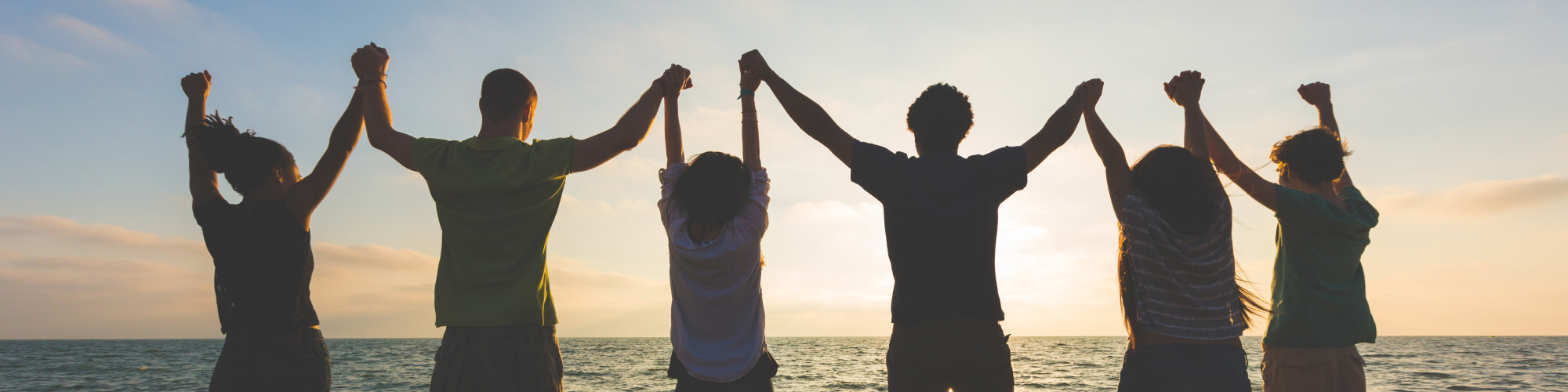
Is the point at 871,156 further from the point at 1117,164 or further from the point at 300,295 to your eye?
the point at 300,295

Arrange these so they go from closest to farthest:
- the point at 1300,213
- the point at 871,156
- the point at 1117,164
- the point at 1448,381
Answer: the point at 871,156, the point at 1117,164, the point at 1300,213, the point at 1448,381

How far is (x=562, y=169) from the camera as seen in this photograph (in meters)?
2.53

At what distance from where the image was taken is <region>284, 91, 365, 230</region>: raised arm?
9.16 ft

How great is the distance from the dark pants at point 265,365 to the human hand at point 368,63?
112 centimetres

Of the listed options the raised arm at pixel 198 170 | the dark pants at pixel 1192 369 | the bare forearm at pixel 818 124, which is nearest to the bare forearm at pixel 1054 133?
the bare forearm at pixel 818 124

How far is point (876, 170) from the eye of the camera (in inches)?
101

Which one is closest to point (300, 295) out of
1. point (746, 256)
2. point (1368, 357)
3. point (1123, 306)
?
point (746, 256)

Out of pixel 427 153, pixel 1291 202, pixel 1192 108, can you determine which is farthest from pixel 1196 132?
pixel 427 153

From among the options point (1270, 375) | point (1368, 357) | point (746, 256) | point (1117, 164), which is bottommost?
point (1368, 357)

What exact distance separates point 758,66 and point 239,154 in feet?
7.34

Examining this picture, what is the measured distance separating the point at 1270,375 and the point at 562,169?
3.40 m

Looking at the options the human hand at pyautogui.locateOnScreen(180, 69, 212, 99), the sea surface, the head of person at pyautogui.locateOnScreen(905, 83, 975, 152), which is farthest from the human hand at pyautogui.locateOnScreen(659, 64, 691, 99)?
the sea surface

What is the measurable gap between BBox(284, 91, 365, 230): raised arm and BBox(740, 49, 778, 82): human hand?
167cm

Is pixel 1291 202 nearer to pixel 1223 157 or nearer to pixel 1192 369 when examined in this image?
pixel 1223 157
